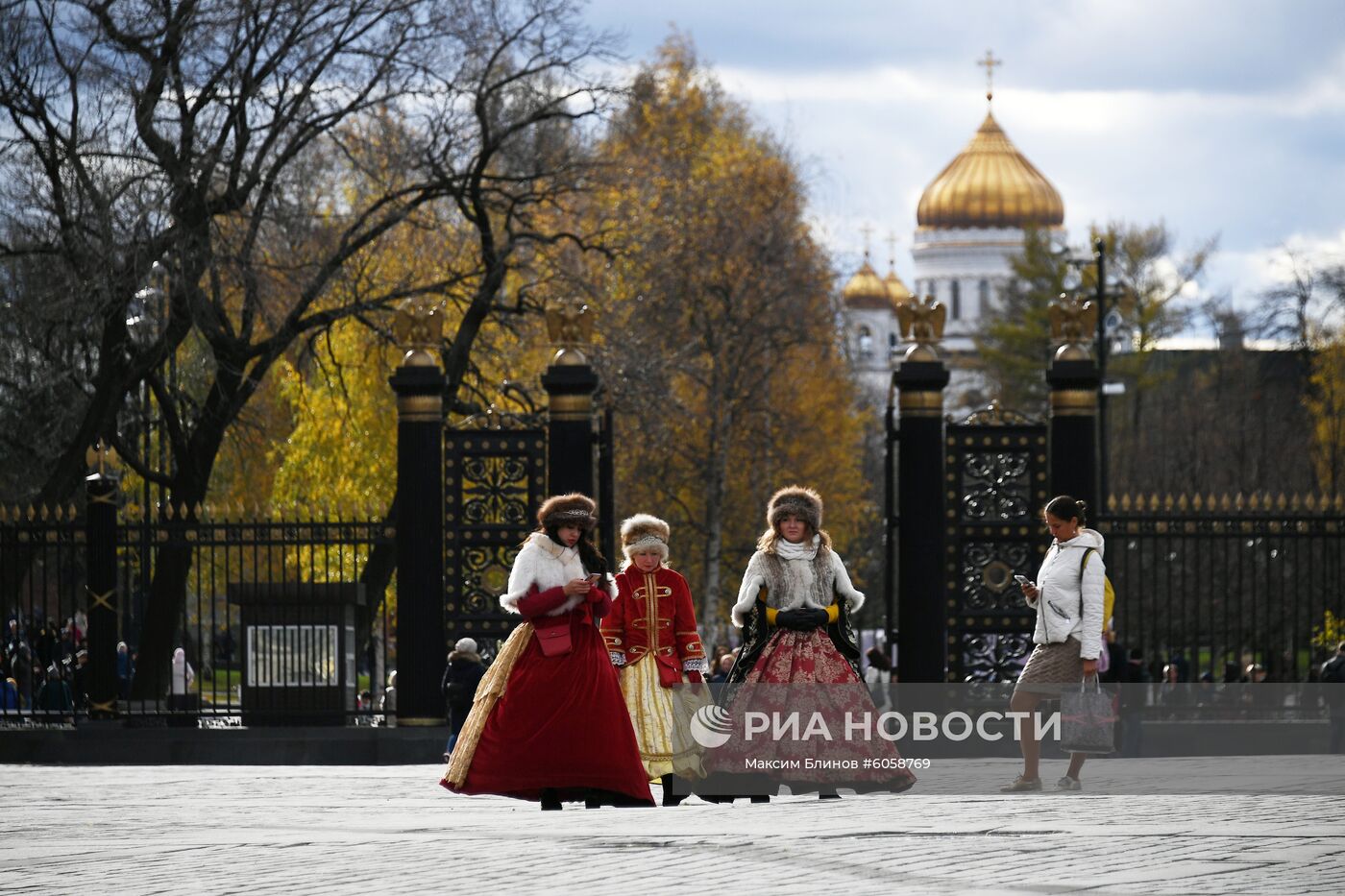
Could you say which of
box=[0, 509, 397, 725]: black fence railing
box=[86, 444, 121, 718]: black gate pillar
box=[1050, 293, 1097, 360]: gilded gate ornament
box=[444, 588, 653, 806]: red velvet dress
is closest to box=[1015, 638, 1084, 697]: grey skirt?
box=[444, 588, 653, 806]: red velvet dress

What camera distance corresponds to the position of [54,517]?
20578 mm

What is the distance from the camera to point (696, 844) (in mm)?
9547

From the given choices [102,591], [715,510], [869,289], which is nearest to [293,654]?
[102,591]

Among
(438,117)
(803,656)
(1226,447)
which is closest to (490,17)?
(438,117)

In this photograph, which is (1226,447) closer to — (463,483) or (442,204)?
(442,204)

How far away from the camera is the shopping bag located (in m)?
12.6

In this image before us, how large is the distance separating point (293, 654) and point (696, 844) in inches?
375

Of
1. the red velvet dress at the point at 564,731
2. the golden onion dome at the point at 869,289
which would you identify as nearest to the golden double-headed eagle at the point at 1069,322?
the red velvet dress at the point at 564,731

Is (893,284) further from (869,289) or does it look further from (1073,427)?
(1073,427)

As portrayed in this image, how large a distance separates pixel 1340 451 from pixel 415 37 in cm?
2483

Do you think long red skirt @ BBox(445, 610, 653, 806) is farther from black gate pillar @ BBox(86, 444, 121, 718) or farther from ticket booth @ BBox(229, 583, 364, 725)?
black gate pillar @ BBox(86, 444, 121, 718)

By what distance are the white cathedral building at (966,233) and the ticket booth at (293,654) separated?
8669cm

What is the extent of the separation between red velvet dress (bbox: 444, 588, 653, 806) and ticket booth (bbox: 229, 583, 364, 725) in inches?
266

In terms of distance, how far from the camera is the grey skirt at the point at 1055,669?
12.6 meters
